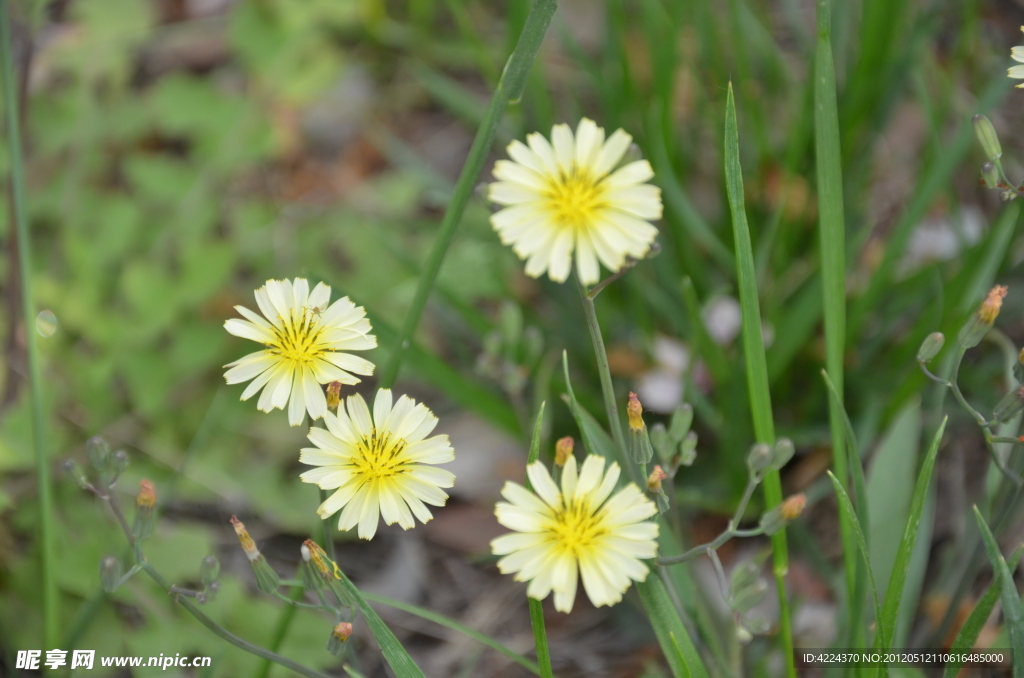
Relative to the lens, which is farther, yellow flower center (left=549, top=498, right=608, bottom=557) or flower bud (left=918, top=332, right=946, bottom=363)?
flower bud (left=918, top=332, right=946, bottom=363)

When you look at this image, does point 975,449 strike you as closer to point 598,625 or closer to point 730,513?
point 730,513

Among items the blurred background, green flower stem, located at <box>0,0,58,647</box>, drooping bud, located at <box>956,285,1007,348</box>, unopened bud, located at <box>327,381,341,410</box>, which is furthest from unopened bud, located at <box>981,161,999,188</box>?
green flower stem, located at <box>0,0,58,647</box>

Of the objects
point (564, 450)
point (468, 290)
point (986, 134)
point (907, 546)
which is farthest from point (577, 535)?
point (468, 290)

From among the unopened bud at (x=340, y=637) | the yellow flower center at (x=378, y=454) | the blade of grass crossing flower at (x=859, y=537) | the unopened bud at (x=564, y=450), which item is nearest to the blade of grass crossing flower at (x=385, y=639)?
the unopened bud at (x=340, y=637)

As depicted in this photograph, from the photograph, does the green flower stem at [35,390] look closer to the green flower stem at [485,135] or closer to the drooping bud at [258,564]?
the drooping bud at [258,564]

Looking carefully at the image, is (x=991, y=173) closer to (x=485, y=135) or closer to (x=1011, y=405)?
(x=1011, y=405)

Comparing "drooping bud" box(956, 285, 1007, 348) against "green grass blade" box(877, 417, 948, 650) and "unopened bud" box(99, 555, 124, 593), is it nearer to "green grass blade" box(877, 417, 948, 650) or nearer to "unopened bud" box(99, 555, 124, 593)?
"green grass blade" box(877, 417, 948, 650)

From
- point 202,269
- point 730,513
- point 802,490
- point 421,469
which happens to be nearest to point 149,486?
point 421,469
